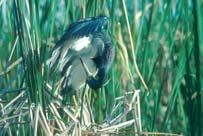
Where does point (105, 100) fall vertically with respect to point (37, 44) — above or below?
below

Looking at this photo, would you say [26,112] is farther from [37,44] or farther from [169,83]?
[169,83]

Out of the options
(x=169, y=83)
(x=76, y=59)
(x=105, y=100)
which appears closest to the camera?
(x=76, y=59)

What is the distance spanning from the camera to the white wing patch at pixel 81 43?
144 centimetres

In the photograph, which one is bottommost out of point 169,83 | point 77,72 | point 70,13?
point 169,83

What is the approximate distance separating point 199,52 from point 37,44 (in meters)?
0.35

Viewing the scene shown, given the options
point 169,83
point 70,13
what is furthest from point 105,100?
point 169,83

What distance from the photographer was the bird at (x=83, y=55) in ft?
4.68

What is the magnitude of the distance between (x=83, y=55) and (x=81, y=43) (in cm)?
4

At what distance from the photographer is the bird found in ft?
4.68

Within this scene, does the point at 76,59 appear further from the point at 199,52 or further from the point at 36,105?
the point at 199,52

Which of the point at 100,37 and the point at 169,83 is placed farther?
the point at 169,83

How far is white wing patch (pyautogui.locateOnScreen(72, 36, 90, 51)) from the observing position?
4.71ft

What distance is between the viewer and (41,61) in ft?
4.62

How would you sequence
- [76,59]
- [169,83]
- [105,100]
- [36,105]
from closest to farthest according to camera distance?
[36,105]
[76,59]
[105,100]
[169,83]
